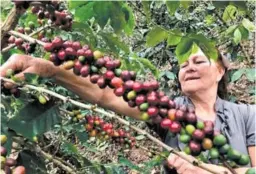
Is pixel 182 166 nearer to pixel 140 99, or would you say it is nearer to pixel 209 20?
pixel 140 99

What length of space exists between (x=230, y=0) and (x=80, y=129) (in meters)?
0.80

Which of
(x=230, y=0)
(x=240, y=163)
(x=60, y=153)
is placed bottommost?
(x=60, y=153)

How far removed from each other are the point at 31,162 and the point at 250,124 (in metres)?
1.02

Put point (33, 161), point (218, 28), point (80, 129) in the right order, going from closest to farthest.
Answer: point (33, 161), point (80, 129), point (218, 28)

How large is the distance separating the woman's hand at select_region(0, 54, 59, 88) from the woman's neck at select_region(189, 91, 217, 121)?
3.04 ft

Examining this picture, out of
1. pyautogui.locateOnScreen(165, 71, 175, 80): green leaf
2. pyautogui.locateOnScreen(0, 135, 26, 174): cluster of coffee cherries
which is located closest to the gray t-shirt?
pyautogui.locateOnScreen(0, 135, 26, 174): cluster of coffee cherries

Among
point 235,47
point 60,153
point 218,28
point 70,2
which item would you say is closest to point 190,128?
point 70,2

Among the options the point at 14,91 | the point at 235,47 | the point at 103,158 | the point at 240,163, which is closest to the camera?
the point at 240,163

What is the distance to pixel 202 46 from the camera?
102cm

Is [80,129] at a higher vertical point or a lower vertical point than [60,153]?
higher

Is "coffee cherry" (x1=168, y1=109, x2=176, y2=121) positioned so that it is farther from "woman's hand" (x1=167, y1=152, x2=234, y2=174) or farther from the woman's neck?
the woman's neck

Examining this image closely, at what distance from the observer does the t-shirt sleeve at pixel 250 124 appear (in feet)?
5.55

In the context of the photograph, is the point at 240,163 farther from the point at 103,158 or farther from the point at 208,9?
the point at 103,158

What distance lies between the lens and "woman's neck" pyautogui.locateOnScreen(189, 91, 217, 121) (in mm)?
1831
